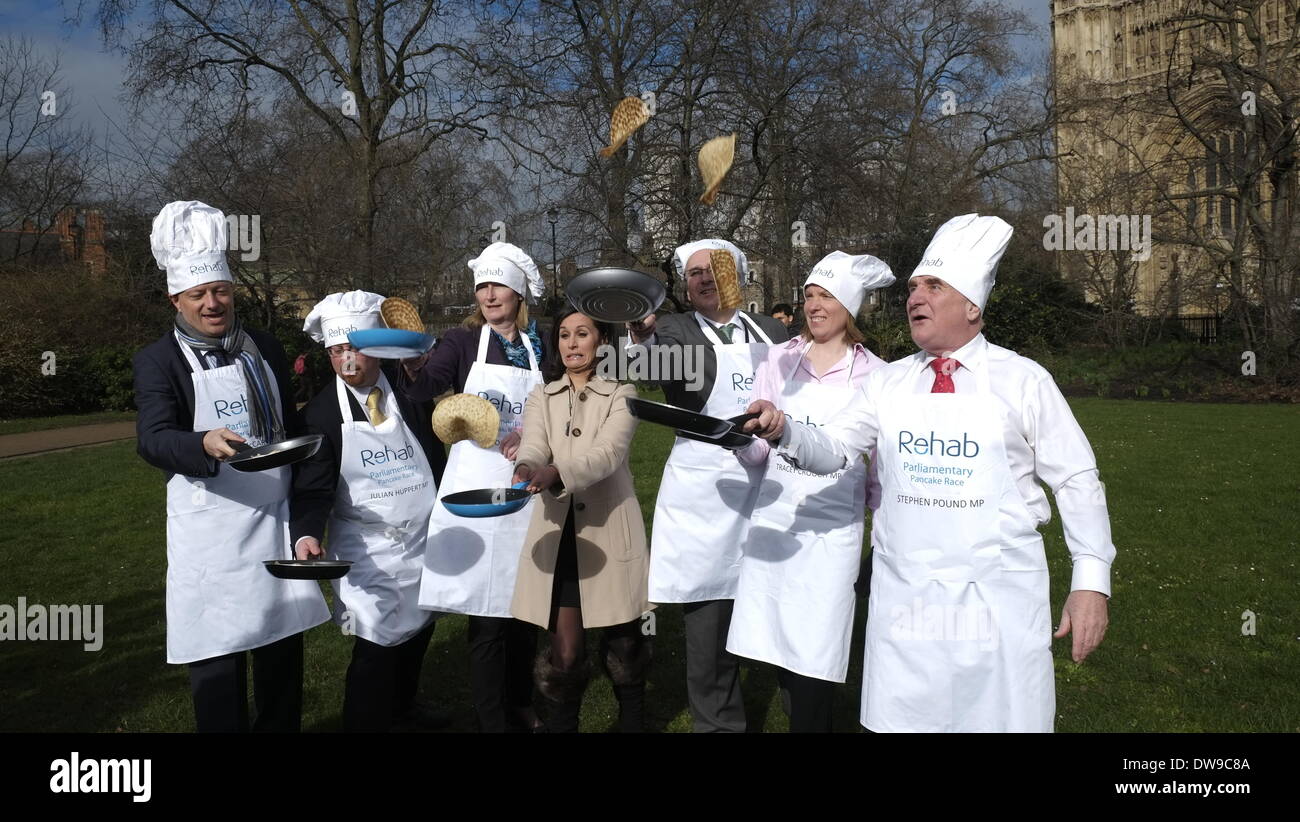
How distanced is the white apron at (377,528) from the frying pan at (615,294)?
102 cm

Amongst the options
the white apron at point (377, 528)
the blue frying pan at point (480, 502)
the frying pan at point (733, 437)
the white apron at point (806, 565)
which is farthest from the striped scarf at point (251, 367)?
the white apron at point (806, 565)

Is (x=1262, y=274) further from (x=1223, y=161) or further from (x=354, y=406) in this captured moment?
(x=354, y=406)

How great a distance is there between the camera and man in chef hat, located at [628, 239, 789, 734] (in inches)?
→ 153

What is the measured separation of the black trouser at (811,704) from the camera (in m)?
3.64

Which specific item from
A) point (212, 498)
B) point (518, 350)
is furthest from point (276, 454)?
point (518, 350)

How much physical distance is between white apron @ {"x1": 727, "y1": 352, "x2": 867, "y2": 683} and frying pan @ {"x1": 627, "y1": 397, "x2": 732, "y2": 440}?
954 mm

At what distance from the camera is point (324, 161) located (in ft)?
57.0

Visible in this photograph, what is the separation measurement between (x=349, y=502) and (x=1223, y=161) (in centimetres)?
2255

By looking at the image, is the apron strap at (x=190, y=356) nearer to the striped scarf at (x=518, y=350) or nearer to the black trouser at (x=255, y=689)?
the black trouser at (x=255, y=689)

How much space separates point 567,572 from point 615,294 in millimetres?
1159

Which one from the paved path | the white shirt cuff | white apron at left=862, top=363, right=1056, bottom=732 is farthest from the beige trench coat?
the paved path

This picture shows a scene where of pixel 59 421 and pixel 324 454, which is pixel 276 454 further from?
pixel 59 421

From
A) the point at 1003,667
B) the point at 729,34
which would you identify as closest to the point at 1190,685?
the point at 1003,667

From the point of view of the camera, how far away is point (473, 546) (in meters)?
4.04
